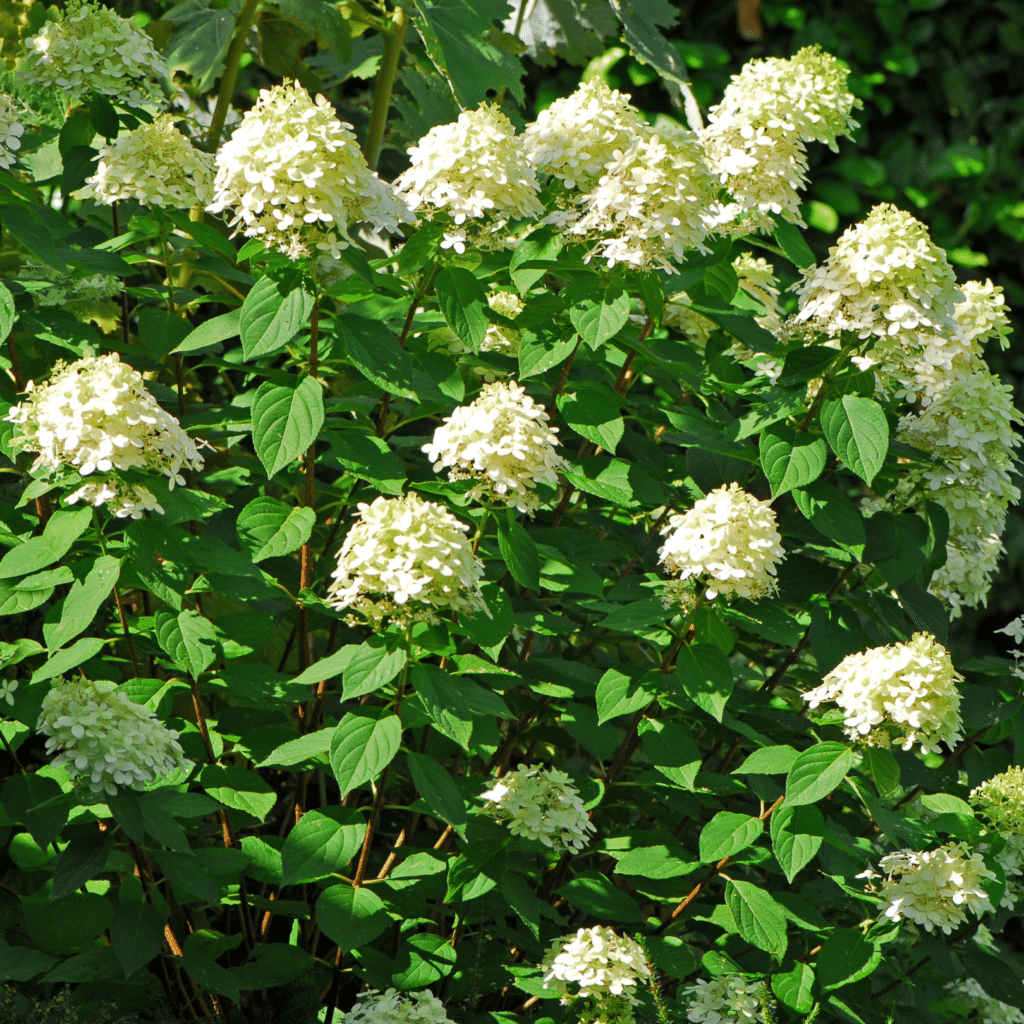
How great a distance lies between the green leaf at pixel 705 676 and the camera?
214 cm

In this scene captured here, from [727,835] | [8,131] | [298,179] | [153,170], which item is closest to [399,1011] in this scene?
[727,835]

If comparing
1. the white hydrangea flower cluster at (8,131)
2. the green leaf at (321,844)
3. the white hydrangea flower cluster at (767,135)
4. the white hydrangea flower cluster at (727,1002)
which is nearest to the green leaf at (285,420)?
the green leaf at (321,844)

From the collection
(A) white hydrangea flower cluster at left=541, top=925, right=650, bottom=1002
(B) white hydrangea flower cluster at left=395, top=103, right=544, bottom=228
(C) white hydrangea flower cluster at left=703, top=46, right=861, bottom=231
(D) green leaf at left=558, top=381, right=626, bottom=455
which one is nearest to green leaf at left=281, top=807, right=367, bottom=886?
(A) white hydrangea flower cluster at left=541, top=925, right=650, bottom=1002

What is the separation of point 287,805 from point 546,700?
0.84m

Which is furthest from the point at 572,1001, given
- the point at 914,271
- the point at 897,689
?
the point at 914,271

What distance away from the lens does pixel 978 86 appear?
5723 mm

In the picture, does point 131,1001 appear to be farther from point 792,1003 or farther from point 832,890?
point 832,890

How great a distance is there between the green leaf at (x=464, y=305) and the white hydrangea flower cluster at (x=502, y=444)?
15 centimetres

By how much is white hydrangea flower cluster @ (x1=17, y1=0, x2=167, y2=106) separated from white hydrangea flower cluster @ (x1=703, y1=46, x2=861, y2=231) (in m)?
1.34

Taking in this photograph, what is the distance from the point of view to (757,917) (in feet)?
7.55

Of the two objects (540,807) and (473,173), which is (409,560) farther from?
(473,173)

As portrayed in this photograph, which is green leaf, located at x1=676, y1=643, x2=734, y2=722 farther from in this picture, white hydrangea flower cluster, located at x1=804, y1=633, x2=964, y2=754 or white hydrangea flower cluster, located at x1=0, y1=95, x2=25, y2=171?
white hydrangea flower cluster, located at x1=0, y1=95, x2=25, y2=171

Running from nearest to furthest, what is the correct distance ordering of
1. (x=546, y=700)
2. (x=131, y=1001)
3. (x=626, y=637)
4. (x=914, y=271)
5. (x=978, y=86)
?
1. (x=914, y=271)
2. (x=131, y=1001)
3. (x=546, y=700)
4. (x=626, y=637)
5. (x=978, y=86)

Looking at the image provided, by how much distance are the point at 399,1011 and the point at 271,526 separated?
38.9 inches
